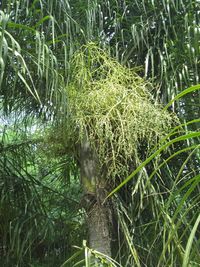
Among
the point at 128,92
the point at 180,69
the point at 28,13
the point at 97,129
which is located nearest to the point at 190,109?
the point at 180,69

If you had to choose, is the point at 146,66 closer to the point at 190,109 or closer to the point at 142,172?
the point at 190,109

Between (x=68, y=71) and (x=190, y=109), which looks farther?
(x=190, y=109)

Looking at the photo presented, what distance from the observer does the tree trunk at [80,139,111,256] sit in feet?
6.66

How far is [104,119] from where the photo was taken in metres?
1.92

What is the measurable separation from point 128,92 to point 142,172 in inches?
13.8

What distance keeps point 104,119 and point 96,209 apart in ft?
1.37

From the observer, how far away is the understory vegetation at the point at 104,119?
1.95 meters

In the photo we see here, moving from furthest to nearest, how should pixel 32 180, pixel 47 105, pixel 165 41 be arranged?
1. pixel 32 180
2. pixel 165 41
3. pixel 47 105

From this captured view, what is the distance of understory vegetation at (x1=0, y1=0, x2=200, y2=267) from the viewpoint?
1.95 metres

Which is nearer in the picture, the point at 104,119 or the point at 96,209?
the point at 104,119

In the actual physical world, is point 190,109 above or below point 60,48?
below

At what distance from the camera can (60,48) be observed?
2223 millimetres

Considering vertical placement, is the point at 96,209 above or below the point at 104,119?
below

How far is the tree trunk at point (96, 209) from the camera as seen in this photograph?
203 centimetres
